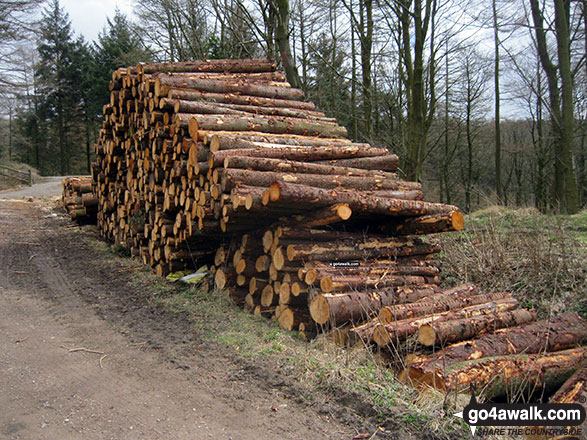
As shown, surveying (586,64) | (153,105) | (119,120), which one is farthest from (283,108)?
(586,64)

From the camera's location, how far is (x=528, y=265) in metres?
6.88

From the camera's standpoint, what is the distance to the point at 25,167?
32812mm

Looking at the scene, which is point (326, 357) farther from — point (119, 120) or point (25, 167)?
point (25, 167)

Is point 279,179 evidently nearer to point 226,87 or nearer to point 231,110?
point 231,110

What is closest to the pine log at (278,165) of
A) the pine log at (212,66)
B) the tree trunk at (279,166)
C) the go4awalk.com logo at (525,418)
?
the tree trunk at (279,166)

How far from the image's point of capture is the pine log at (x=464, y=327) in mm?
4578

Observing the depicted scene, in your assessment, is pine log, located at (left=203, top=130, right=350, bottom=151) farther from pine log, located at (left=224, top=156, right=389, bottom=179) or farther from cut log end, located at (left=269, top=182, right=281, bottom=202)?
cut log end, located at (left=269, top=182, right=281, bottom=202)

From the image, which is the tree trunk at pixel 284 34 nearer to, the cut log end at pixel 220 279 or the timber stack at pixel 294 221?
the timber stack at pixel 294 221

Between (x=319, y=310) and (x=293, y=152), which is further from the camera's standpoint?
(x=293, y=152)

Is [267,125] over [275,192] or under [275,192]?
over

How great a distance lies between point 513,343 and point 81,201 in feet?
41.2

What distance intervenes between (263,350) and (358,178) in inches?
119

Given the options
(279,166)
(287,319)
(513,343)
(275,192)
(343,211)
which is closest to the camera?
(513,343)

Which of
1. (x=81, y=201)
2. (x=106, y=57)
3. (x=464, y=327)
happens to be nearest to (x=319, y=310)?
(x=464, y=327)
